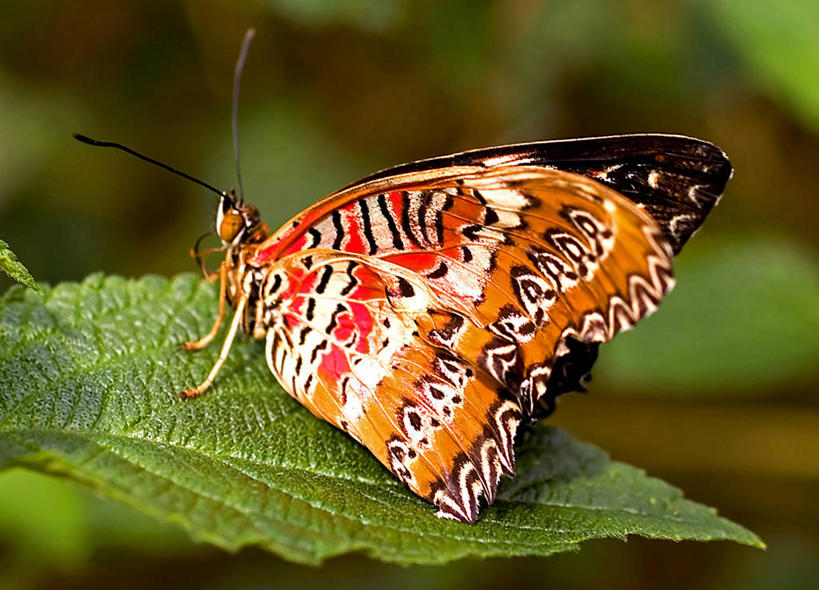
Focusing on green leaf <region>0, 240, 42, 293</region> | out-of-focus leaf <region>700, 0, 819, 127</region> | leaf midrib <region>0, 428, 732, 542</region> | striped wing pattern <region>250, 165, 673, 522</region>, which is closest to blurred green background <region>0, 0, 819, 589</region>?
out-of-focus leaf <region>700, 0, 819, 127</region>

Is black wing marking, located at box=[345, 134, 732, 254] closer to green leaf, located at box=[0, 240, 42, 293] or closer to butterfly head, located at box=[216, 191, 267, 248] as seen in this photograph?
butterfly head, located at box=[216, 191, 267, 248]

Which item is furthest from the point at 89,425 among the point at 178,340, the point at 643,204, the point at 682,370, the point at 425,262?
the point at 682,370

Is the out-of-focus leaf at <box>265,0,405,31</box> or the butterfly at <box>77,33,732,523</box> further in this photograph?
the out-of-focus leaf at <box>265,0,405,31</box>

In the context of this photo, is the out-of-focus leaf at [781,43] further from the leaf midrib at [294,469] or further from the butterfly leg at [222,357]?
the butterfly leg at [222,357]

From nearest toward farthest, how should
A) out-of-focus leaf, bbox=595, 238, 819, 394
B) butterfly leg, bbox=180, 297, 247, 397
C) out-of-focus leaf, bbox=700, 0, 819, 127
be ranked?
1. butterfly leg, bbox=180, 297, 247, 397
2. out-of-focus leaf, bbox=700, 0, 819, 127
3. out-of-focus leaf, bbox=595, 238, 819, 394

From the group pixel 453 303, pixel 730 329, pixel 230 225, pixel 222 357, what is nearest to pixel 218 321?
pixel 222 357

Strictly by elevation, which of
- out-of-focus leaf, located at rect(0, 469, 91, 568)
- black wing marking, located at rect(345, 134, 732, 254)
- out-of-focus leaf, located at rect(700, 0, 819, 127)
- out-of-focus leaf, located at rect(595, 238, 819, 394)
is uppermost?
out-of-focus leaf, located at rect(700, 0, 819, 127)
